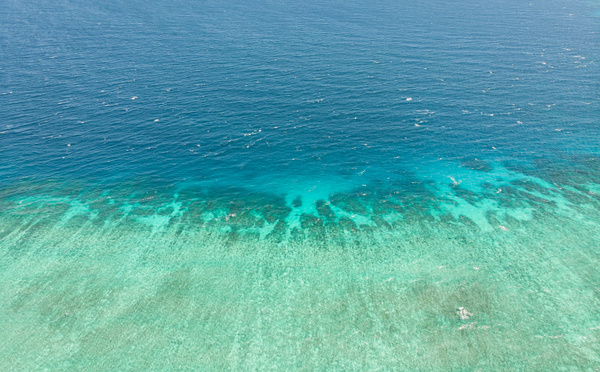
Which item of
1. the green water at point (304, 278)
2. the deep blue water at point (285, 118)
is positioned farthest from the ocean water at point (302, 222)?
the deep blue water at point (285, 118)

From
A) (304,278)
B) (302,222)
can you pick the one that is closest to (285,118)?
(302,222)

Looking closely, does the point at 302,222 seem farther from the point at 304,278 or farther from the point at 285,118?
the point at 285,118

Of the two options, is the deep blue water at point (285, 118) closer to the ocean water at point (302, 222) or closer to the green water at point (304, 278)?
the ocean water at point (302, 222)

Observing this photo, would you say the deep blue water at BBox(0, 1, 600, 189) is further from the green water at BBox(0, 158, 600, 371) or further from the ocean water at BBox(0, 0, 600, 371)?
the green water at BBox(0, 158, 600, 371)

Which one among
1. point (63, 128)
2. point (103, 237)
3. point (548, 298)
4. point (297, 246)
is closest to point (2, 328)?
point (103, 237)

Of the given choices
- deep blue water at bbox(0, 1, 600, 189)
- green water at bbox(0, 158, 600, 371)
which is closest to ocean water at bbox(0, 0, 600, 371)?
green water at bbox(0, 158, 600, 371)
